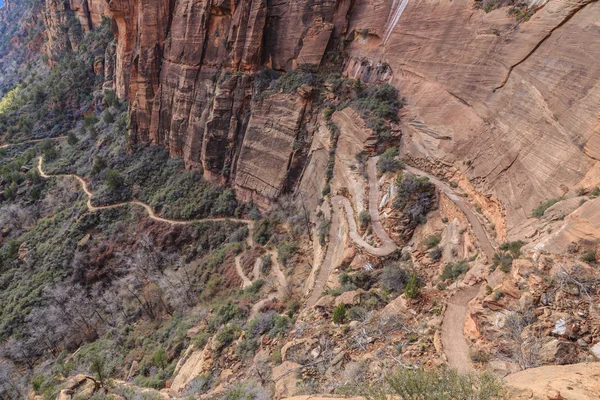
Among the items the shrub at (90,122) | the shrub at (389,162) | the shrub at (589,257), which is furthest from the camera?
the shrub at (90,122)

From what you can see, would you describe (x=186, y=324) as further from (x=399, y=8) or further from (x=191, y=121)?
(x=399, y=8)

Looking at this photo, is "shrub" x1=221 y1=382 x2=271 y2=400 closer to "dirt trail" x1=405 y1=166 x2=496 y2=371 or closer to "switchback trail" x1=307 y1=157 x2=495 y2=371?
"switchback trail" x1=307 y1=157 x2=495 y2=371

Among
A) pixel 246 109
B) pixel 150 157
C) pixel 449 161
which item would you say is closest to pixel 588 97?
pixel 449 161

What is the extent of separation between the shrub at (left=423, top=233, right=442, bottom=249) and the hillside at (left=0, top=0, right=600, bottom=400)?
21 centimetres

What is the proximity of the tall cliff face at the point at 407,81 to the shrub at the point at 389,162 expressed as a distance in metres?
1.17

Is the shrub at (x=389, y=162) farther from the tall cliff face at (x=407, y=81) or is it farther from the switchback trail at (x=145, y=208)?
the switchback trail at (x=145, y=208)

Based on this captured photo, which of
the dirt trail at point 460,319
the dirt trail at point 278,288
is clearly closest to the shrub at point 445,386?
the dirt trail at point 460,319

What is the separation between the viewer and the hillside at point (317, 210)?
11.5 metres

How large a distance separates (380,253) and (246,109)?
90.4 ft

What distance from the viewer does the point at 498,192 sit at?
18.2 m

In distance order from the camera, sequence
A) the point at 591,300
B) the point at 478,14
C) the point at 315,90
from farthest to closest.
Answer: the point at 315,90, the point at 478,14, the point at 591,300

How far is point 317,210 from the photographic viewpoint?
31016 mm

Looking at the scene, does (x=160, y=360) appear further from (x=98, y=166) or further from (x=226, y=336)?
(x=98, y=166)

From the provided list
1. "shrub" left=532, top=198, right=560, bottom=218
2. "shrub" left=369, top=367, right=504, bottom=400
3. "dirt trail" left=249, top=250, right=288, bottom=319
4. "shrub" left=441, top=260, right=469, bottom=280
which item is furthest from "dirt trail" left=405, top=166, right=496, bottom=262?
"dirt trail" left=249, top=250, right=288, bottom=319
